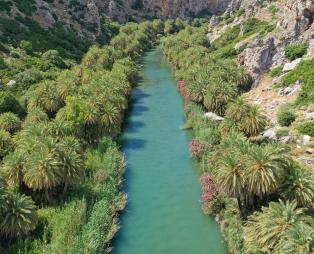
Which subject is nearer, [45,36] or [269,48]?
[269,48]

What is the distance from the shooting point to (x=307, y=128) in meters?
61.2

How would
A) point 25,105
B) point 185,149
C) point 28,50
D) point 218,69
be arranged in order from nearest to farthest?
point 185,149
point 25,105
point 218,69
point 28,50

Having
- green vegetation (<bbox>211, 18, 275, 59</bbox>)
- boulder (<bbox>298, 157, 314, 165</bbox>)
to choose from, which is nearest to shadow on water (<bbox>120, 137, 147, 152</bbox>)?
boulder (<bbox>298, 157, 314, 165</bbox>)

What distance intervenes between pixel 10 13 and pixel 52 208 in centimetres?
9690

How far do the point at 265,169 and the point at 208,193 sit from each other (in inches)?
387

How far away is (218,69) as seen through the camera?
290 ft

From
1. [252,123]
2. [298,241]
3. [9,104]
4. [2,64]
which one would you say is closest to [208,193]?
[252,123]

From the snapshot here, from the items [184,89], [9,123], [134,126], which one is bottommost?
[134,126]

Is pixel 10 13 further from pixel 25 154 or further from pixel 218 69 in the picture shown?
pixel 25 154

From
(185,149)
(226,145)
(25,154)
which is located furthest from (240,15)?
(25,154)

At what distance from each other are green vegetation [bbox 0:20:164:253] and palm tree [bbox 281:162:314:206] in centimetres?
1935

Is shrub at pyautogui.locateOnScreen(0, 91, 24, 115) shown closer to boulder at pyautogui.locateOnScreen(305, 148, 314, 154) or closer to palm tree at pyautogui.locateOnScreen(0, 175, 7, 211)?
palm tree at pyautogui.locateOnScreen(0, 175, 7, 211)

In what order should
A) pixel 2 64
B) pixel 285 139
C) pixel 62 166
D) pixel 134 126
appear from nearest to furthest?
1. pixel 62 166
2. pixel 285 139
3. pixel 134 126
4. pixel 2 64

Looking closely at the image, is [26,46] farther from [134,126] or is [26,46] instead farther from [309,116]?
[309,116]
